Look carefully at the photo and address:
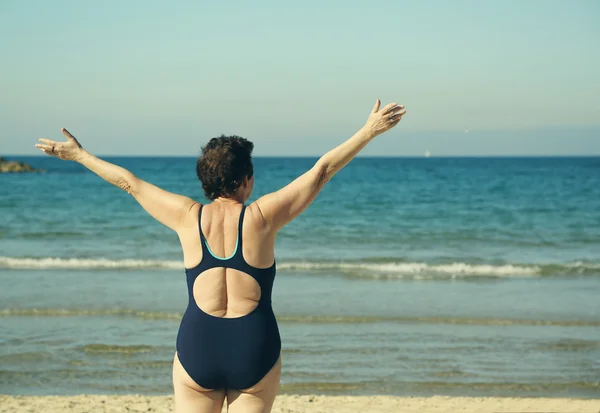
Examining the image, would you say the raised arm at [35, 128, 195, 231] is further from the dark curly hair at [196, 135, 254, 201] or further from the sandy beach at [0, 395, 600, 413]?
the sandy beach at [0, 395, 600, 413]

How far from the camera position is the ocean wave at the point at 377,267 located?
46.6 ft

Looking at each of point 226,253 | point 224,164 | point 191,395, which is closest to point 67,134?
point 224,164

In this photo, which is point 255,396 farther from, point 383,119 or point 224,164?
point 383,119

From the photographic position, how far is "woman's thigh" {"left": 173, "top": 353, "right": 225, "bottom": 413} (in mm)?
2836

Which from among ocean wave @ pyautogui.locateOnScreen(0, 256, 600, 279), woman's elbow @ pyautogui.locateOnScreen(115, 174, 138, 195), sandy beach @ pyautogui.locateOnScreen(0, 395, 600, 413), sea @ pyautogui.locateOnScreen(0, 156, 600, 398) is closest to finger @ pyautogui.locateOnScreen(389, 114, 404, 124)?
woman's elbow @ pyautogui.locateOnScreen(115, 174, 138, 195)

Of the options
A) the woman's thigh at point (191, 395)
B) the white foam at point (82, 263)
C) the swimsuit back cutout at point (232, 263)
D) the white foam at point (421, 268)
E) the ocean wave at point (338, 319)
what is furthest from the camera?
the white foam at point (82, 263)

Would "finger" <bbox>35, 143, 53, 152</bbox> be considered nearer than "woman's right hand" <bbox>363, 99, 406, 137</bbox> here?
No

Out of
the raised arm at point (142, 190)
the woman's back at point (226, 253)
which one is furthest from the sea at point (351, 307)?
the woman's back at point (226, 253)

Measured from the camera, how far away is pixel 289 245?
18078 mm

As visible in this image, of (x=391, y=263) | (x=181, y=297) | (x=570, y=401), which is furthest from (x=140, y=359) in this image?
(x=391, y=263)

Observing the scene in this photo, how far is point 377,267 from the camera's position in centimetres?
1498

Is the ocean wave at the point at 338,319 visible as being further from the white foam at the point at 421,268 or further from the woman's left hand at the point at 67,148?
the woman's left hand at the point at 67,148

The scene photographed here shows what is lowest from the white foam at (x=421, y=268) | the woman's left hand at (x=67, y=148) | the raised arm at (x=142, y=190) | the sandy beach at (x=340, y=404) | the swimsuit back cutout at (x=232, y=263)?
the sandy beach at (x=340, y=404)

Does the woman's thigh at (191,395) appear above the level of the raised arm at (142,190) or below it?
below
